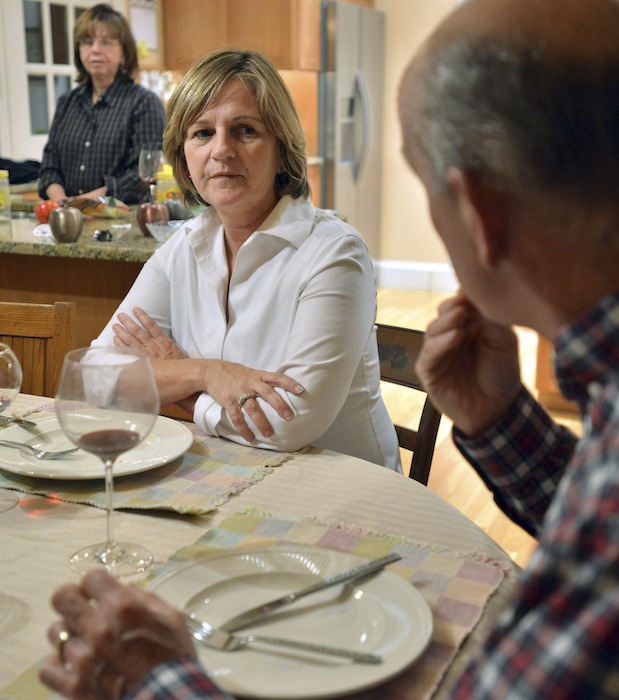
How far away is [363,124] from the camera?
612 cm

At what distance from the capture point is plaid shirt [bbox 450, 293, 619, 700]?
0.54 m

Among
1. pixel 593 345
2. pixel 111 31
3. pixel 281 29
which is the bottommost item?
pixel 593 345

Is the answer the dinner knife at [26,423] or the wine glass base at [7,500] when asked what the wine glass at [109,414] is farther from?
the dinner knife at [26,423]

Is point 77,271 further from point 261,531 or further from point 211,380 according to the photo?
point 261,531

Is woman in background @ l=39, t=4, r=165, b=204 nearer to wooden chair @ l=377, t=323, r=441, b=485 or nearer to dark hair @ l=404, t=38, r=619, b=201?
wooden chair @ l=377, t=323, r=441, b=485

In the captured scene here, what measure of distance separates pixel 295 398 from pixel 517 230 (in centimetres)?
88

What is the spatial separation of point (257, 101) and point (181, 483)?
2.88ft

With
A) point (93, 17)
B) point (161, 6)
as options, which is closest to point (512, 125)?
point (93, 17)

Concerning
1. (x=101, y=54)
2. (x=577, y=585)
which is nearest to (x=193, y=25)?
(x=101, y=54)

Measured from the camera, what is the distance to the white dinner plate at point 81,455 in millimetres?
1271

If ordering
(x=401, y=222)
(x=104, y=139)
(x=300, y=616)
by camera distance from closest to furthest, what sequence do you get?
(x=300, y=616)
(x=104, y=139)
(x=401, y=222)

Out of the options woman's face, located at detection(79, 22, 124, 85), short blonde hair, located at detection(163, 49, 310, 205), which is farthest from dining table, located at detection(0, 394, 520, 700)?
woman's face, located at detection(79, 22, 124, 85)

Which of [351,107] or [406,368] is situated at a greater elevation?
[351,107]

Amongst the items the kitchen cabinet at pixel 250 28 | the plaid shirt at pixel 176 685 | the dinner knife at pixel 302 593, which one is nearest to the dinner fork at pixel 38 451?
the dinner knife at pixel 302 593
